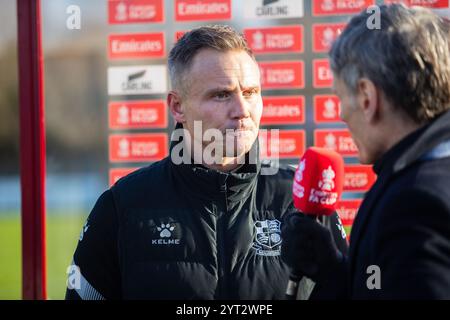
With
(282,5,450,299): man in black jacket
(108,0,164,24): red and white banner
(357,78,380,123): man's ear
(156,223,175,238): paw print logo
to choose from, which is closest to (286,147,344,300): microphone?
(282,5,450,299): man in black jacket

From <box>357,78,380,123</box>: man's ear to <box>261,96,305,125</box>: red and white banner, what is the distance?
1.29 m

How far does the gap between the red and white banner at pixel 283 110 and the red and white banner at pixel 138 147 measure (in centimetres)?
48

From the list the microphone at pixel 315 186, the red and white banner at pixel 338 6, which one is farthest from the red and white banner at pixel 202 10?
the microphone at pixel 315 186

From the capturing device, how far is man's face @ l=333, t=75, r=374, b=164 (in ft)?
4.85

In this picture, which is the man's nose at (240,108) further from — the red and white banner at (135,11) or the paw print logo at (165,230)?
the red and white banner at (135,11)

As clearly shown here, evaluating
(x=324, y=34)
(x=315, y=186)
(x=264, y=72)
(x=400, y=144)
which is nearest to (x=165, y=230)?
(x=315, y=186)

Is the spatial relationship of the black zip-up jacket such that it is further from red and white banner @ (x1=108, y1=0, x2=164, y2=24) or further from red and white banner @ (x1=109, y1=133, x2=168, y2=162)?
red and white banner @ (x1=108, y1=0, x2=164, y2=24)

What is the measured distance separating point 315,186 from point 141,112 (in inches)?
51.3

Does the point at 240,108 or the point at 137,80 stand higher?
the point at 137,80

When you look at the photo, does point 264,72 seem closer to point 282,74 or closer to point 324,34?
point 282,74

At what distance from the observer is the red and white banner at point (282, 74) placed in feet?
9.00

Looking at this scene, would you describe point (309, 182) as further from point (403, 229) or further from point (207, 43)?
point (207, 43)

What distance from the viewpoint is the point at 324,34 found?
273 centimetres
